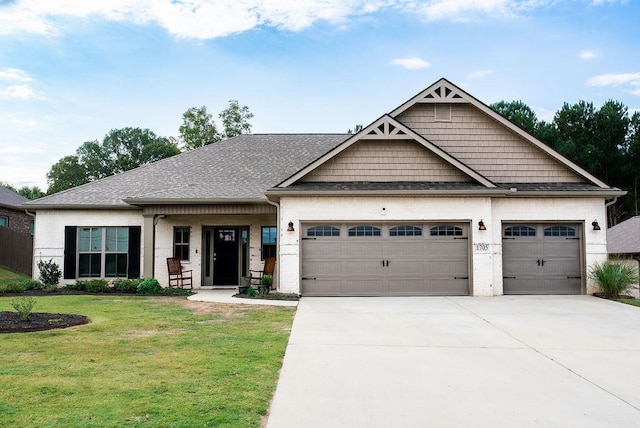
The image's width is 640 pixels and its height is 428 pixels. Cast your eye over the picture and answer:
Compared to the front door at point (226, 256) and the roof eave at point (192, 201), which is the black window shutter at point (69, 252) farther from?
the front door at point (226, 256)

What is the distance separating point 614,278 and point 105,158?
5269 cm

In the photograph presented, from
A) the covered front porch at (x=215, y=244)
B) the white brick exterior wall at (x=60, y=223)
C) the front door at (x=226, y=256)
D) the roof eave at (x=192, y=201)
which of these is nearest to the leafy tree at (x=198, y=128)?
the white brick exterior wall at (x=60, y=223)

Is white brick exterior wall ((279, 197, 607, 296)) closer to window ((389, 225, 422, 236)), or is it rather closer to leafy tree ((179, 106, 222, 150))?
window ((389, 225, 422, 236))

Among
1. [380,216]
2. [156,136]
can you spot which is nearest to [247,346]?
[380,216]

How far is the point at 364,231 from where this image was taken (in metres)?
12.9

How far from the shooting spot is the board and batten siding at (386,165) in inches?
519

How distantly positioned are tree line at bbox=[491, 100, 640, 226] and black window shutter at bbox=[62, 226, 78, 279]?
104 feet

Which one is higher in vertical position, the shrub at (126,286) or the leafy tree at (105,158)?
the leafy tree at (105,158)

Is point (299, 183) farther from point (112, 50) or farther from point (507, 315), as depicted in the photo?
point (112, 50)

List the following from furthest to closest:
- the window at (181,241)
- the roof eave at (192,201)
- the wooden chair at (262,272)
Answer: the window at (181,241)
the wooden chair at (262,272)
the roof eave at (192,201)

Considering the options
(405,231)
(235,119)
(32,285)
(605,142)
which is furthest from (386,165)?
(605,142)

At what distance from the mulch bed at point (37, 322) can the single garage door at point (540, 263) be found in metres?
10.7

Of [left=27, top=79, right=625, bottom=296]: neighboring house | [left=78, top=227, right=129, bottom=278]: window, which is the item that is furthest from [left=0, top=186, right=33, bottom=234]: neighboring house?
[left=27, top=79, right=625, bottom=296]: neighboring house

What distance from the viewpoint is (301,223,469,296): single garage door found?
12719mm
